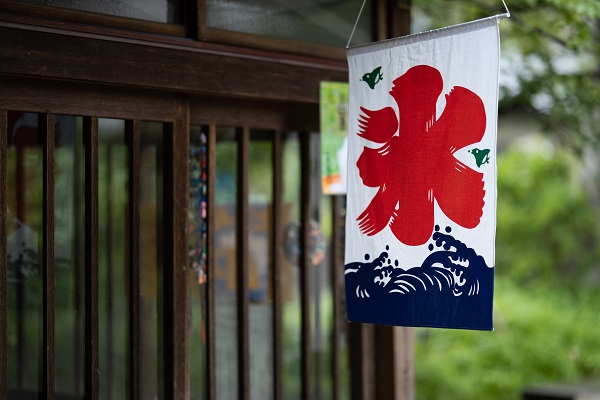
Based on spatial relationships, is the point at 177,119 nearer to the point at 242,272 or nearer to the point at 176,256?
the point at 176,256

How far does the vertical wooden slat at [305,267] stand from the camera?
4672 millimetres

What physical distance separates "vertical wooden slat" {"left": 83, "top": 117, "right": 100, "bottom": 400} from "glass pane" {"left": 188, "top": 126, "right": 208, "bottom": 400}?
0.68 metres

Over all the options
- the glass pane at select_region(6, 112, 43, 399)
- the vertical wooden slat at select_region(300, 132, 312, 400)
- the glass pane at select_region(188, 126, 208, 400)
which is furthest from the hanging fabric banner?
the glass pane at select_region(6, 112, 43, 399)

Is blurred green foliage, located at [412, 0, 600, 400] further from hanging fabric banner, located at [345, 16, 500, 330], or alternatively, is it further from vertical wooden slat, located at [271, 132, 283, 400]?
vertical wooden slat, located at [271, 132, 283, 400]

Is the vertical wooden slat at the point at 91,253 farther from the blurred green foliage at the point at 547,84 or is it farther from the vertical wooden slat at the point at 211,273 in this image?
the blurred green foliage at the point at 547,84

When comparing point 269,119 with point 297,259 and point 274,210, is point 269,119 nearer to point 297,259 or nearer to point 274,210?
point 274,210

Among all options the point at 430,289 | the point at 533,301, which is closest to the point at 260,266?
the point at 430,289

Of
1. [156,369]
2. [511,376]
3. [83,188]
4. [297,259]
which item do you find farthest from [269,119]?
[511,376]

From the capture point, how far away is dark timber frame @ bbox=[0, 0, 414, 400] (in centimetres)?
344

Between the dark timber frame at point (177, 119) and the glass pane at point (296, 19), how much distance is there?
66mm

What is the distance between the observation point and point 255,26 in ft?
14.0

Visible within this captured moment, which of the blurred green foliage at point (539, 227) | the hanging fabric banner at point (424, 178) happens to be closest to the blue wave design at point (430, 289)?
the hanging fabric banner at point (424, 178)

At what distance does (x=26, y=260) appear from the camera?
12.1 ft

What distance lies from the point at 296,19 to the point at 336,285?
1.63 m
